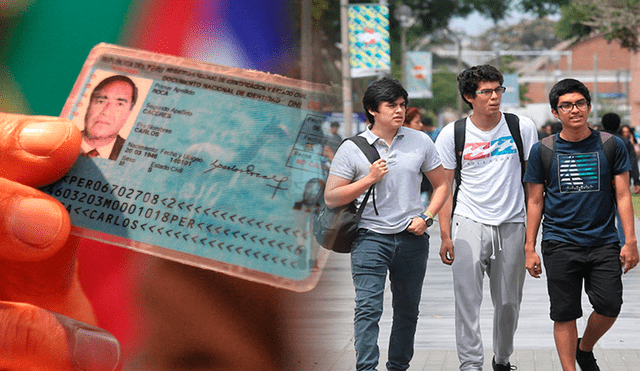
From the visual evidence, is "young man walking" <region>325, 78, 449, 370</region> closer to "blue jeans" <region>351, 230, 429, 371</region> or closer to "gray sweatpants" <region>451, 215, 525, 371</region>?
"blue jeans" <region>351, 230, 429, 371</region>

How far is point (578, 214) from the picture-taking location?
10.9 ft

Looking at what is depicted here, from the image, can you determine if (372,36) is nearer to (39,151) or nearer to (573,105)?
(573,105)

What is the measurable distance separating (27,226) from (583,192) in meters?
2.46

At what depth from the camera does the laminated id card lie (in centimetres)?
130

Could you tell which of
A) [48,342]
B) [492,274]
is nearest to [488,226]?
[492,274]

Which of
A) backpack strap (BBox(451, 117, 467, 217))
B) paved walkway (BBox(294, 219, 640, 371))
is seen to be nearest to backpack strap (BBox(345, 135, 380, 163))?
paved walkway (BBox(294, 219, 640, 371))

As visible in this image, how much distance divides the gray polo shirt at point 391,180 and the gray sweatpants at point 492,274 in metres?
0.38

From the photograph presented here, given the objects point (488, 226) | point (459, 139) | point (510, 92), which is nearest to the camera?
point (488, 226)

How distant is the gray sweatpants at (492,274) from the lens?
11.8 ft

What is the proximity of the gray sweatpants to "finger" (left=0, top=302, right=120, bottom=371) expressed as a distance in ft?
7.67

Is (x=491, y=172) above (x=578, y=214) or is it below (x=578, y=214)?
above

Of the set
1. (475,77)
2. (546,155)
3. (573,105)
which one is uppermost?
(475,77)

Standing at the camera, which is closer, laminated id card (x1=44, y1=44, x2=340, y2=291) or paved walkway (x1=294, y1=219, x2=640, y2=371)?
laminated id card (x1=44, y1=44, x2=340, y2=291)

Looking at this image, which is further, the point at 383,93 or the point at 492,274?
the point at 492,274
